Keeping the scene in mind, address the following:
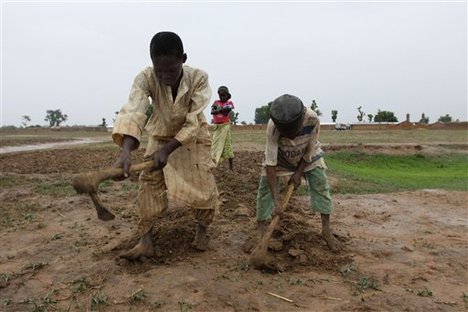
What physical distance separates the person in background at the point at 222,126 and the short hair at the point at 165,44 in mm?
4449

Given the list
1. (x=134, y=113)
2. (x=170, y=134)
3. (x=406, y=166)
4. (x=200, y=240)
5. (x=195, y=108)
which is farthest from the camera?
(x=406, y=166)

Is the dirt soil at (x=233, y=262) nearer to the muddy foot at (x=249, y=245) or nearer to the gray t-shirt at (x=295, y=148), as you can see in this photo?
the muddy foot at (x=249, y=245)

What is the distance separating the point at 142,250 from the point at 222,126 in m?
4.32

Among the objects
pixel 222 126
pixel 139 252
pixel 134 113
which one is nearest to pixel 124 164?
pixel 134 113

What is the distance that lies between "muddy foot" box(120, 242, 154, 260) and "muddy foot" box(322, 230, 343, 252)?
1519mm

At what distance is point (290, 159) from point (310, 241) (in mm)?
761

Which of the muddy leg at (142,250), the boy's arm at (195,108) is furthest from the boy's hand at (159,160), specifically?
the muddy leg at (142,250)

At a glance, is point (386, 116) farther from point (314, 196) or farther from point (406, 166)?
point (314, 196)

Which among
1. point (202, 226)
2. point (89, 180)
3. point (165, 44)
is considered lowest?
point (202, 226)

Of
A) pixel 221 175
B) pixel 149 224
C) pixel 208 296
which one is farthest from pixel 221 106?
pixel 208 296

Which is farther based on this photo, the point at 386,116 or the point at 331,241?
the point at 386,116

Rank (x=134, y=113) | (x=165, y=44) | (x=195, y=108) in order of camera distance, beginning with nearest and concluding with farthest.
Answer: (x=165, y=44)
(x=134, y=113)
(x=195, y=108)

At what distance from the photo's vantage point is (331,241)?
3.86 metres

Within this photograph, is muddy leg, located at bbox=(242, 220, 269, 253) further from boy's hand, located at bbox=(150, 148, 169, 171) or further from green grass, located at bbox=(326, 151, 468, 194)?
green grass, located at bbox=(326, 151, 468, 194)
